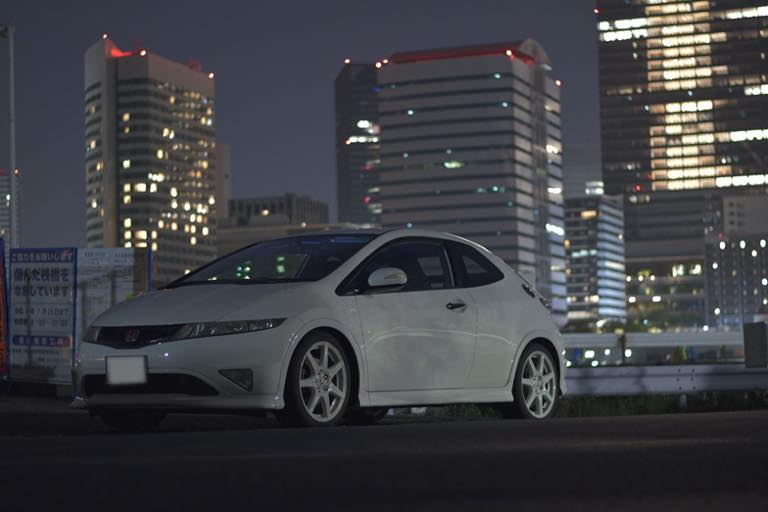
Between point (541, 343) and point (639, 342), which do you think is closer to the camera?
point (541, 343)

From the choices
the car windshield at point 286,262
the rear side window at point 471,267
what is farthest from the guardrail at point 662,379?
the car windshield at point 286,262

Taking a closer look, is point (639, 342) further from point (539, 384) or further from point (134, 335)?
point (134, 335)

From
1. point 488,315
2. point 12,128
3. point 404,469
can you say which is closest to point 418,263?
point 488,315

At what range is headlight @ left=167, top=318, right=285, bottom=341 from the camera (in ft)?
31.4

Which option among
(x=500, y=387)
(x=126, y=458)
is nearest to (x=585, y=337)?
(x=500, y=387)

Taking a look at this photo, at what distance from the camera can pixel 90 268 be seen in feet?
60.8

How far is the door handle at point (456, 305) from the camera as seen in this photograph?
35.9 ft

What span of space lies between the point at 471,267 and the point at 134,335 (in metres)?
2.86

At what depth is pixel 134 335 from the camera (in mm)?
9773

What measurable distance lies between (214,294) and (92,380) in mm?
979

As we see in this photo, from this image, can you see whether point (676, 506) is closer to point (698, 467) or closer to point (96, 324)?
point (698, 467)

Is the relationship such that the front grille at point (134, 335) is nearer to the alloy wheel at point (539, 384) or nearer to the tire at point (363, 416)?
the tire at point (363, 416)

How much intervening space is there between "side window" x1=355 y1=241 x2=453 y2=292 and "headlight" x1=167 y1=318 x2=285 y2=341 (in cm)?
125

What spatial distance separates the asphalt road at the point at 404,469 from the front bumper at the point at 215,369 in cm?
61
